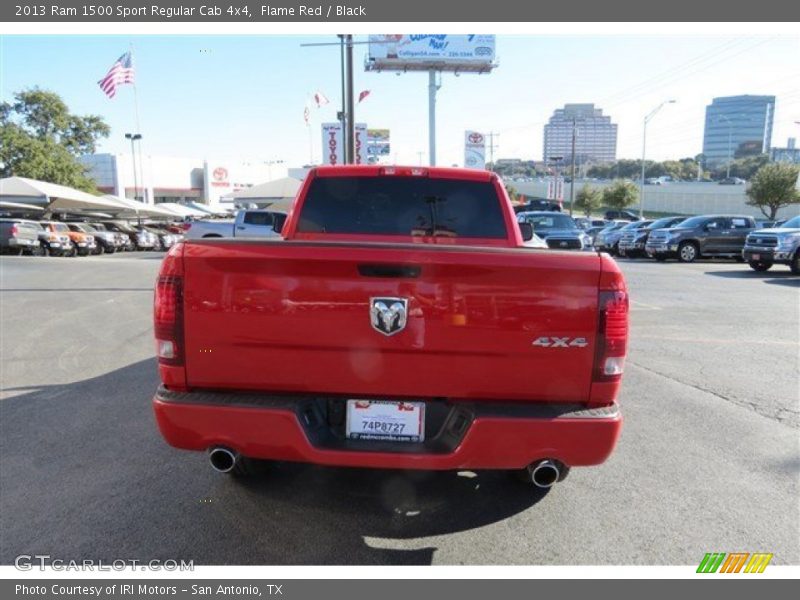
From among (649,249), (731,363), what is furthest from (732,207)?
(731,363)

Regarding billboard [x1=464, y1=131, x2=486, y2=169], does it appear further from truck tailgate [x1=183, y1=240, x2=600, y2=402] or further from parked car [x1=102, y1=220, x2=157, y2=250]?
truck tailgate [x1=183, y1=240, x2=600, y2=402]

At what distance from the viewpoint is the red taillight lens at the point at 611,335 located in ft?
8.89

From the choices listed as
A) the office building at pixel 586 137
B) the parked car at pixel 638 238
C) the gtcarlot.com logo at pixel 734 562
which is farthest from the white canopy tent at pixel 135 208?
the office building at pixel 586 137

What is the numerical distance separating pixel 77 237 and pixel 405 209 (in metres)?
28.2

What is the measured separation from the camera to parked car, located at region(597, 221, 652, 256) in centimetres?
2720

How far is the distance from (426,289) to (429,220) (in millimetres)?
1681

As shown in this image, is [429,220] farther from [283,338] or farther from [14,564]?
[14,564]

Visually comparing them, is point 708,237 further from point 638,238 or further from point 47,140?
point 47,140

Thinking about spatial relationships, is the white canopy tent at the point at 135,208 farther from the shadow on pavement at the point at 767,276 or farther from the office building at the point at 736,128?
the office building at the point at 736,128

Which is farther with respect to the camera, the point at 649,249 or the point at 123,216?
the point at 123,216

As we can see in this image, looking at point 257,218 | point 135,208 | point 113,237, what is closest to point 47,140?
point 135,208

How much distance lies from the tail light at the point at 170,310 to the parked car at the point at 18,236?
27.4 meters

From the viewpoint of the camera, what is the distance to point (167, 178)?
252 ft

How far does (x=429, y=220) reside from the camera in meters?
4.29
